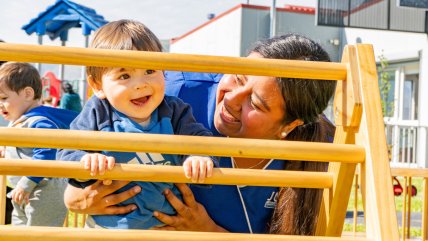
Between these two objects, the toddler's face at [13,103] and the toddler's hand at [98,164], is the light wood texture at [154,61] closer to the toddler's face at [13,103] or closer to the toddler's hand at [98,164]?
the toddler's hand at [98,164]

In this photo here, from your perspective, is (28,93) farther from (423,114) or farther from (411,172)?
(423,114)

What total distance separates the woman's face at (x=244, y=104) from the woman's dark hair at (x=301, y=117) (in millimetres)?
60

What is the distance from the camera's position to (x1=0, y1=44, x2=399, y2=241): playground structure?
140 centimetres

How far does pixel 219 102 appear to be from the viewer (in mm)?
2119

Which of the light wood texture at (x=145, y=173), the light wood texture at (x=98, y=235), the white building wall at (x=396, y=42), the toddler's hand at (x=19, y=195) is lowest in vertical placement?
the toddler's hand at (x=19, y=195)

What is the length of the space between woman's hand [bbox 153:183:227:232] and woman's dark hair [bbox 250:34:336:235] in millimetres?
278

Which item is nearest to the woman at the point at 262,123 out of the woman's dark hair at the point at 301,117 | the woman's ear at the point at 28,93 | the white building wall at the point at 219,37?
the woman's dark hair at the point at 301,117

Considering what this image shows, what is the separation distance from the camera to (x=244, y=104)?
2.10 m

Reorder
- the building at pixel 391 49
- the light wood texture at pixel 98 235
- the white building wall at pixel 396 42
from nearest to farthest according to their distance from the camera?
the light wood texture at pixel 98 235 < the building at pixel 391 49 < the white building wall at pixel 396 42

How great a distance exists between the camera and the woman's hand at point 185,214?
188 cm

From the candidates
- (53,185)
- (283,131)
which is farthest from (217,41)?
(283,131)

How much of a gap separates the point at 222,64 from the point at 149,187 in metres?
0.51

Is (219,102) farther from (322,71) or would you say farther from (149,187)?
(322,71)

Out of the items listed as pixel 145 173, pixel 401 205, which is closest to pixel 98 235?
pixel 145 173
